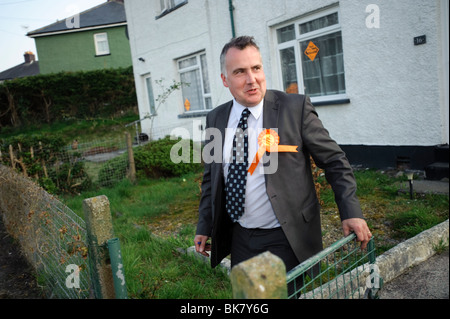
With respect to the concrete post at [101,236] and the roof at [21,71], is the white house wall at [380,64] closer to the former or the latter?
the concrete post at [101,236]

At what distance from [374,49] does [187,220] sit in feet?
13.9

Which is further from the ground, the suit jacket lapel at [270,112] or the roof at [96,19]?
the roof at [96,19]

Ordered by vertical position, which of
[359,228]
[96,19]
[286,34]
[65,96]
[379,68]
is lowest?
[359,228]

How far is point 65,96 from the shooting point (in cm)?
2259

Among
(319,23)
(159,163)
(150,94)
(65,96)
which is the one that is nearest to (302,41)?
(319,23)

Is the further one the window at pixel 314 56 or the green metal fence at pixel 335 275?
the window at pixel 314 56

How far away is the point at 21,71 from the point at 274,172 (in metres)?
40.5

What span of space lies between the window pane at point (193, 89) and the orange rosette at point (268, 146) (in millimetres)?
9983

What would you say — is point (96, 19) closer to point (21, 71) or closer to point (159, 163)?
point (21, 71)

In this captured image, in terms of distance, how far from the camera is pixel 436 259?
11.8 feet

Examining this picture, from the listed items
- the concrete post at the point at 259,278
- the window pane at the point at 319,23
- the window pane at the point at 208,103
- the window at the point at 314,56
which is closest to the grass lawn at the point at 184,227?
the concrete post at the point at 259,278

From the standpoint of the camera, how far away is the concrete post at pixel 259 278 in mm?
1285
